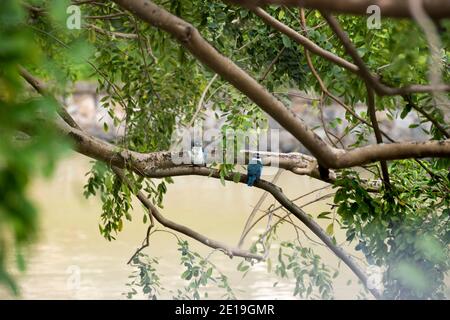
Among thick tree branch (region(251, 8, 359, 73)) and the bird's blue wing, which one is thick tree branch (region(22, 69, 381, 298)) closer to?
the bird's blue wing

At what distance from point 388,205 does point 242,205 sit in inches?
238

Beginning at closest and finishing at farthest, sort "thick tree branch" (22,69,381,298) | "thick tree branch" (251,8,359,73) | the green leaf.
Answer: "thick tree branch" (251,8,359,73), "thick tree branch" (22,69,381,298), the green leaf

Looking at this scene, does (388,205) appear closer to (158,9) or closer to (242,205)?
(158,9)

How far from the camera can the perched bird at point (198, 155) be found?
2840mm

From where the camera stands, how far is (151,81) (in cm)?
291

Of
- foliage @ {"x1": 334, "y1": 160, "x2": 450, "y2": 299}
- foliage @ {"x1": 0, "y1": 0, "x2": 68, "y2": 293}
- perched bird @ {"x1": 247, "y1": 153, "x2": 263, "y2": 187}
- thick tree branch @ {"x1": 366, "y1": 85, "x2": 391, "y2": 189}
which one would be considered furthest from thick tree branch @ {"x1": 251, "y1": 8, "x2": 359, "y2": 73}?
foliage @ {"x1": 0, "y1": 0, "x2": 68, "y2": 293}

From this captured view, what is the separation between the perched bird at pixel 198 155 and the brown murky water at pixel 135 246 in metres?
1.73

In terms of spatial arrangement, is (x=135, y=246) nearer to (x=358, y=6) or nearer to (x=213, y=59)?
(x=213, y=59)

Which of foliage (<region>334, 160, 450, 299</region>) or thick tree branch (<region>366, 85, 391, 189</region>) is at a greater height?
thick tree branch (<region>366, 85, 391, 189</region>)

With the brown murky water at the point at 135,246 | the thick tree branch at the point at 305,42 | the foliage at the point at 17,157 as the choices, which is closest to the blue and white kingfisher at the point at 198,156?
the thick tree branch at the point at 305,42

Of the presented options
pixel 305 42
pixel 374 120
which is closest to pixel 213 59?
pixel 305 42

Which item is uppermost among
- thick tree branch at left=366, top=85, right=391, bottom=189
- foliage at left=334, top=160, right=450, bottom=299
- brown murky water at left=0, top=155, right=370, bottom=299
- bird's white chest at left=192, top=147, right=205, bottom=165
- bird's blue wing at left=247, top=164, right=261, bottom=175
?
brown murky water at left=0, top=155, right=370, bottom=299

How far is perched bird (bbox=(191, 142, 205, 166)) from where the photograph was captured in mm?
2840

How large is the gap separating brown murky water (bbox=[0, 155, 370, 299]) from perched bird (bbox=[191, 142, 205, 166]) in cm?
173
